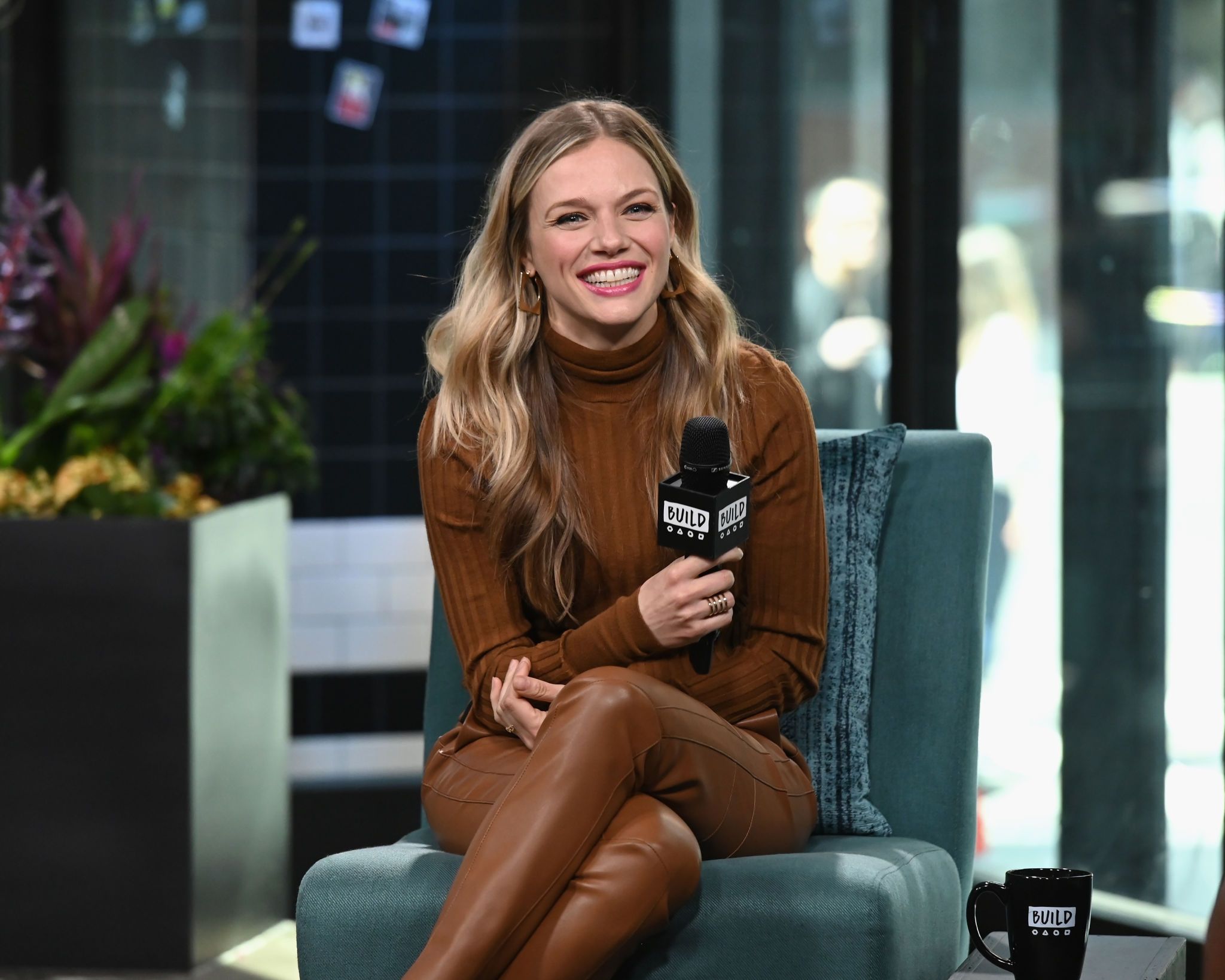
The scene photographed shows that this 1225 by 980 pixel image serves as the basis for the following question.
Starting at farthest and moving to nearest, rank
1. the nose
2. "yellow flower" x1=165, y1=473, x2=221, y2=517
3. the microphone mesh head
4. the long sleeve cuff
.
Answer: "yellow flower" x1=165, y1=473, x2=221, y2=517 → the nose → the long sleeve cuff → the microphone mesh head

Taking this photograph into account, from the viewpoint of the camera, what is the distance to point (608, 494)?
2.03 metres

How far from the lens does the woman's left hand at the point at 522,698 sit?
6.26ft

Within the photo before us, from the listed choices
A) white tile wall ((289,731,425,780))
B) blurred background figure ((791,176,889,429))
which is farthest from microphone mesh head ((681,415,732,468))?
white tile wall ((289,731,425,780))

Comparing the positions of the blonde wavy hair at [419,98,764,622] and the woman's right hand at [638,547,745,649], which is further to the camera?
the blonde wavy hair at [419,98,764,622]

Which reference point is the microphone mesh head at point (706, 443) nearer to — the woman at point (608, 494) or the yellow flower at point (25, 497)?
the woman at point (608, 494)

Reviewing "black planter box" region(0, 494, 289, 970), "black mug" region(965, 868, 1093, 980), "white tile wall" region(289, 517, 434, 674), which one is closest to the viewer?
"black mug" region(965, 868, 1093, 980)

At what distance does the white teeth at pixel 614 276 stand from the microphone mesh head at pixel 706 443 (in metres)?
0.42

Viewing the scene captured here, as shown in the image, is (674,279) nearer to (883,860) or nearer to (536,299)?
(536,299)

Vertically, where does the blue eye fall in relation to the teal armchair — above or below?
above

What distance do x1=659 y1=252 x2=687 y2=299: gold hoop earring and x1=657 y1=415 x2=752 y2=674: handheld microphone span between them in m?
0.46

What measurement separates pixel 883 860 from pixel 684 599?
0.36 metres

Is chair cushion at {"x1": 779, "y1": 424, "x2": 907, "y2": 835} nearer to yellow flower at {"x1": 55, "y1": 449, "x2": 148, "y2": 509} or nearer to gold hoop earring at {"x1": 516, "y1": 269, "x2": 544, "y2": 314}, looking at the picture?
gold hoop earring at {"x1": 516, "y1": 269, "x2": 544, "y2": 314}

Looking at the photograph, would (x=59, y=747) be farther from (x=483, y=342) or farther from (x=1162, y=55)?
(x=1162, y=55)

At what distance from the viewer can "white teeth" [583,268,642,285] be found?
2021 millimetres
